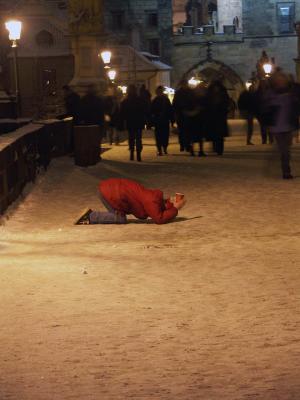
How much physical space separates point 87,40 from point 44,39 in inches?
1316

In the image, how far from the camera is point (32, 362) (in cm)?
673

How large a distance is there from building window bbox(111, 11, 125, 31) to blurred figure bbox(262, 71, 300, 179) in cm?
6632

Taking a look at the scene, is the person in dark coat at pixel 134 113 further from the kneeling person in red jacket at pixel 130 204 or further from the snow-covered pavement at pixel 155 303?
the kneeling person in red jacket at pixel 130 204

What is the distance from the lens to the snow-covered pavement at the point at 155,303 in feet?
20.6

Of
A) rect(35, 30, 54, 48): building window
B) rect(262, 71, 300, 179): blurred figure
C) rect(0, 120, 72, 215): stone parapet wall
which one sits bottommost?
rect(0, 120, 72, 215): stone parapet wall

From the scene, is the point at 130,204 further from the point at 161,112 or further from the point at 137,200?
the point at 161,112

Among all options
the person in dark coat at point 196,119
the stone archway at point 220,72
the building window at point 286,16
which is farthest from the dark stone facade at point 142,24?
the person in dark coat at point 196,119

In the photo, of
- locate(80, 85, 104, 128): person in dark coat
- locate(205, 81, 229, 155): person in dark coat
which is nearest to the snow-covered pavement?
locate(205, 81, 229, 155): person in dark coat

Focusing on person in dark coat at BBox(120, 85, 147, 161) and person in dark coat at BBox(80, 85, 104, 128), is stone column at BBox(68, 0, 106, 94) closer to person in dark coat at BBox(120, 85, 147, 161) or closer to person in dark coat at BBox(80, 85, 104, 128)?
person in dark coat at BBox(80, 85, 104, 128)

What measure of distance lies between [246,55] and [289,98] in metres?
71.1

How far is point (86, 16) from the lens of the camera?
1198 inches

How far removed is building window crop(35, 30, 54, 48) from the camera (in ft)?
211

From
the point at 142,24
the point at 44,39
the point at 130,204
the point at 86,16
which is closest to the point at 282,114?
the point at 130,204

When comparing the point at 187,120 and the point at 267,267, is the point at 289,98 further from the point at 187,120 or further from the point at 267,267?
the point at 267,267
